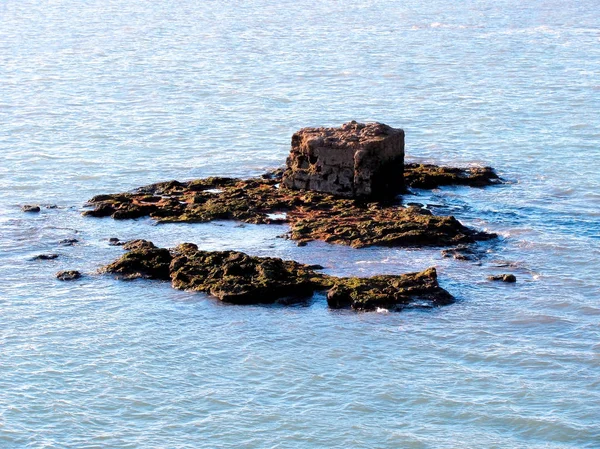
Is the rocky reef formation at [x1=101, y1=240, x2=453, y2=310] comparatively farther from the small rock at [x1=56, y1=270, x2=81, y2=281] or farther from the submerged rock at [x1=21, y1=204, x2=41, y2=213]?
the submerged rock at [x1=21, y1=204, x2=41, y2=213]

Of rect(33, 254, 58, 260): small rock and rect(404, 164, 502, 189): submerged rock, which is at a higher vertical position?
rect(404, 164, 502, 189): submerged rock

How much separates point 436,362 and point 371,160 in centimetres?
599

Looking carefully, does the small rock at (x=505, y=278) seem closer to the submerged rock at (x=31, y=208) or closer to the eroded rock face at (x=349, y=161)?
the eroded rock face at (x=349, y=161)

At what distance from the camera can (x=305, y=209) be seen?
18.6m

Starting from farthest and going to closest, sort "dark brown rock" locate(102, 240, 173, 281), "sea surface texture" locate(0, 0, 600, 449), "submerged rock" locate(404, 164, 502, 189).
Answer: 1. "submerged rock" locate(404, 164, 502, 189)
2. "dark brown rock" locate(102, 240, 173, 281)
3. "sea surface texture" locate(0, 0, 600, 449)

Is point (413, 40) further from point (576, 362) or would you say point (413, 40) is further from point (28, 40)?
point (576, 362)

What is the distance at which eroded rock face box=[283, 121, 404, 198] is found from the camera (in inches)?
732

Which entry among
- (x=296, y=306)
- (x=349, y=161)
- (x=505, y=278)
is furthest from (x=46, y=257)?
(x=505, y=278)

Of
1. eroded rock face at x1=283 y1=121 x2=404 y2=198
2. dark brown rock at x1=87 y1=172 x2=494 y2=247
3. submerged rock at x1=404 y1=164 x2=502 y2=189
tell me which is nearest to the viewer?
dark brown rock at x1=87 y1=172 x2=494 y2=247

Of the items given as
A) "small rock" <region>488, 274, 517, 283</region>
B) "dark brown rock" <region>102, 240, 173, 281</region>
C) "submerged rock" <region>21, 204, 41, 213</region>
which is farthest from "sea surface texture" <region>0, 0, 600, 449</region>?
"dark brown rock" <region>102, 240, 173, 281</region>

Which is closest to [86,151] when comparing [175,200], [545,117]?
[175,200]

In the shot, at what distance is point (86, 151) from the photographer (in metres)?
25.1

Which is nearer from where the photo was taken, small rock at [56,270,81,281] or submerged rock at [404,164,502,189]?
small rock at [56,270,81,281]

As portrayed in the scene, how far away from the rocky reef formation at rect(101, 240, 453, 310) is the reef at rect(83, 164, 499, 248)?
5.54 feet
